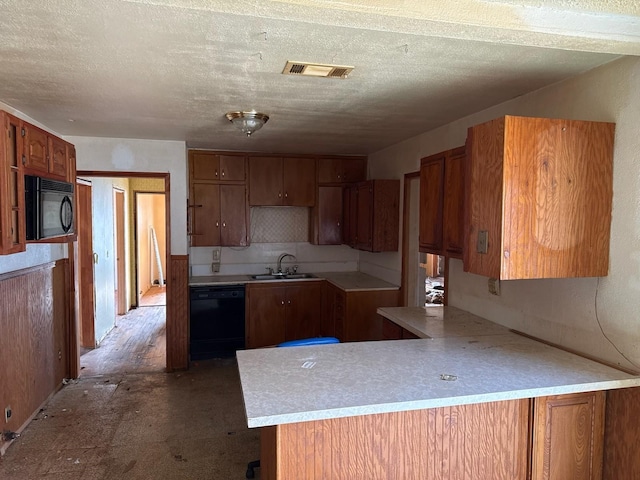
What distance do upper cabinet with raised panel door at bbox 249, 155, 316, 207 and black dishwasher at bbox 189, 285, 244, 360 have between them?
1072mm

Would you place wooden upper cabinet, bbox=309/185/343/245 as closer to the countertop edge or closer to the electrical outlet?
the electrical outlet

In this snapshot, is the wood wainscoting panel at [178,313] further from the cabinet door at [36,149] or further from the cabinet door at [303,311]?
the cabinet door at [36,149]

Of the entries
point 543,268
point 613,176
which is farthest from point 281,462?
point 613,176

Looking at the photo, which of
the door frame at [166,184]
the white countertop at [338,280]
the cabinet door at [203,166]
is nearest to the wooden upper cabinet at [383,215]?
the white countertop at [338,280]

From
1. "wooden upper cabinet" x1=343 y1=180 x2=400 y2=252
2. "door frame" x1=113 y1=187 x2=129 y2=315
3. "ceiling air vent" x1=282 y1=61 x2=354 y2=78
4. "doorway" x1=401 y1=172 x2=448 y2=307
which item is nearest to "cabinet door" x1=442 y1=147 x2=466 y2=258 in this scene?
"ceiling air vent" x1=282 y1=61 x2=354 y2=78

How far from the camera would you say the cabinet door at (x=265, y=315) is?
4727 mm

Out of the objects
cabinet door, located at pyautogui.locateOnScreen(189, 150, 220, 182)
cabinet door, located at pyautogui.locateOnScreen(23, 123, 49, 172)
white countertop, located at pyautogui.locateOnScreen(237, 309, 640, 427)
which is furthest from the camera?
cabinet door, located at pyautogui.locateOnScreen(189, 150, 220, 182)

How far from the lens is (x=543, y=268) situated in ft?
6.28

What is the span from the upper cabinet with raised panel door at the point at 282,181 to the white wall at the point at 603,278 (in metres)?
2.57

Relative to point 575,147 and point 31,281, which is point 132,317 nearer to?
point 31,281

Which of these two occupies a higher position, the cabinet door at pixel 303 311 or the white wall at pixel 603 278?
the white wall at pixel 603 278

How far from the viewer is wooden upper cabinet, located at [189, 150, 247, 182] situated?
15.4ft

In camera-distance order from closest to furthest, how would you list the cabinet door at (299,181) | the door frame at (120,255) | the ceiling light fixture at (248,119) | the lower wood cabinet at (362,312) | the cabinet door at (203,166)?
the ceiling light fixture at (248,119), the lower wood cabinet at (362,312), the cabinet door at (203,166), the cabinet door at (299,181), the door frame at (120,255)

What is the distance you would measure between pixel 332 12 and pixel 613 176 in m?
1.52
